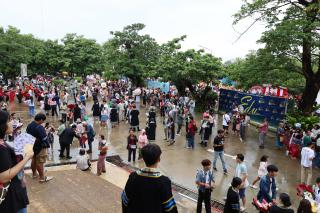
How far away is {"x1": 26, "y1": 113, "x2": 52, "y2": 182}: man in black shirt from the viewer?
245 inches

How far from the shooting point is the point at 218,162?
1197cm

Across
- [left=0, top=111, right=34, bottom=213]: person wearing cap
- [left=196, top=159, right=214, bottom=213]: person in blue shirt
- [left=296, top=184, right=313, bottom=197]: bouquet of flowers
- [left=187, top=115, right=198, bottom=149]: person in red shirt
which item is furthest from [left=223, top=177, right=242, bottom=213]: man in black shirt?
[left=187, top=115, right=198, bottom=149]: person in red shirt

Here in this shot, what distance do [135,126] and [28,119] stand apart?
266 inches

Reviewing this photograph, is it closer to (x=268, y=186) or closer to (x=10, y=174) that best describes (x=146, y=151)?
(x=10, y=174)

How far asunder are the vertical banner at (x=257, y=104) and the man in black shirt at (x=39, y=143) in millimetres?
14542

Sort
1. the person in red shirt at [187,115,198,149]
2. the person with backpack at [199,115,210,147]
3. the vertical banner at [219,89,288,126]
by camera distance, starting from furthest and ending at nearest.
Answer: the vertical banner at [219,89,288,126] < the person with backpack at [199,115,210,147] < the person in red shirt at [187,115,198,149]

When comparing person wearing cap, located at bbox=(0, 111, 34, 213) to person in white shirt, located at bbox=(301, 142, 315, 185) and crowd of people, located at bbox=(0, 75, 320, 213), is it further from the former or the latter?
person in white shirt, located at bbox=(301, 142, 315, 185)

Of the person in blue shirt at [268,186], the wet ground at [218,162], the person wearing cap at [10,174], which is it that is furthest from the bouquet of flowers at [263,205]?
the person wearing cap at [10,174]

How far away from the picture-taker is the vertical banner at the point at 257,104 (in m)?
18.2

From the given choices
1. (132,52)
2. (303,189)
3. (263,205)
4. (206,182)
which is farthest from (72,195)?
(132,52)

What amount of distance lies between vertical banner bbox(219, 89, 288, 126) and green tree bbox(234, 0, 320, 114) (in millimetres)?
1592

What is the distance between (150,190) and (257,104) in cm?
1794

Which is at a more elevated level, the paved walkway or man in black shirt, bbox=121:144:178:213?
man in black shirt, bbox=121:144:178:213

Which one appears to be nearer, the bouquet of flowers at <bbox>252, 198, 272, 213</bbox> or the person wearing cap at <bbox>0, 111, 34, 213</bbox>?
the person wearing cap at <bbox>0, 111, 34, 213</bbox>
